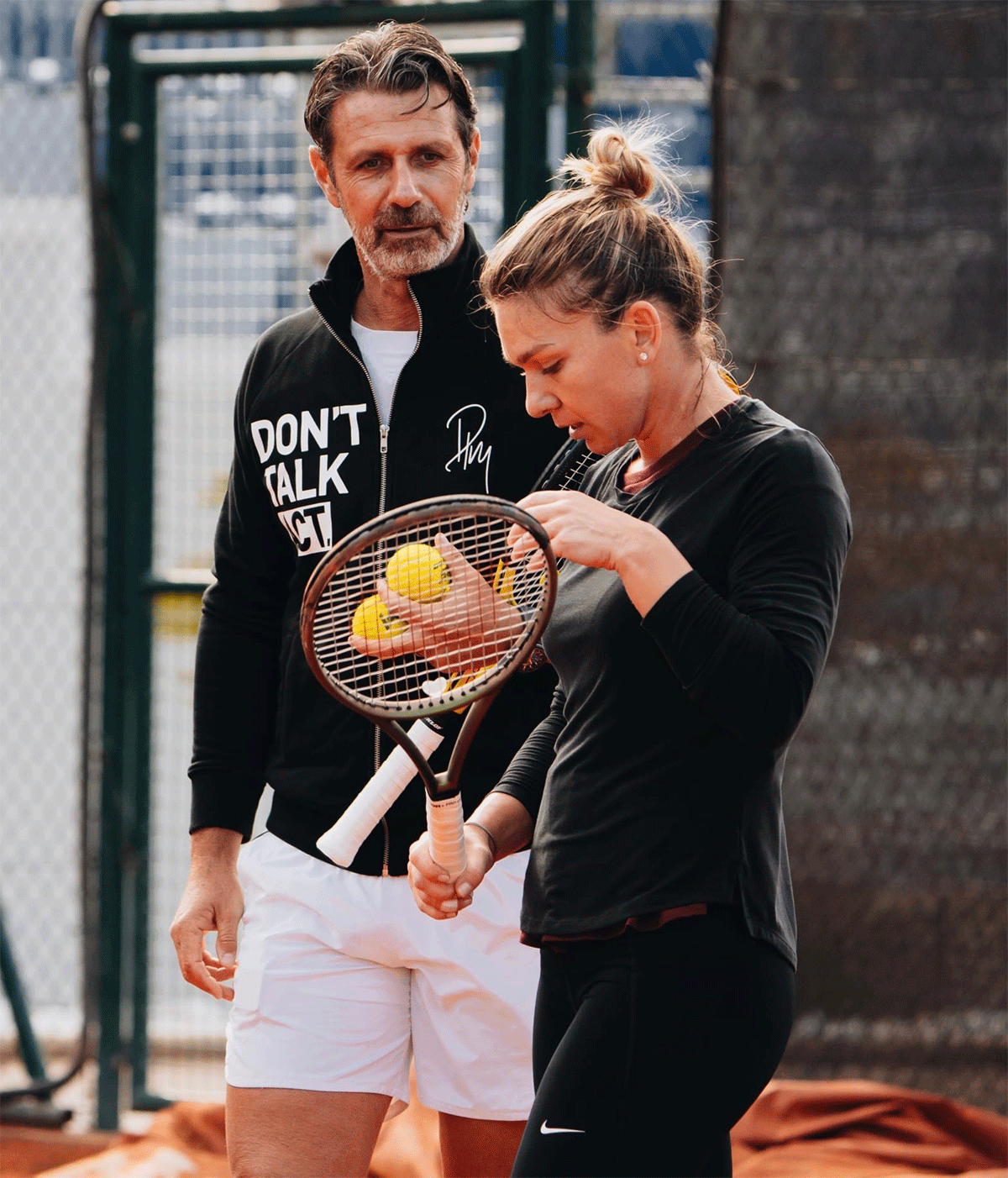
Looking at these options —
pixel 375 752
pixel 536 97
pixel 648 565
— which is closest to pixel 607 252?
pixel 648 565

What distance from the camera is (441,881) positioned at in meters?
1.77

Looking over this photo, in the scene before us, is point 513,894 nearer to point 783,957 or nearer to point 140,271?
point 783,957

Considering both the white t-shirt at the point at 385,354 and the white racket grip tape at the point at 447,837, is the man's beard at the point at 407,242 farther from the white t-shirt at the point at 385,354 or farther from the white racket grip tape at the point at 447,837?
the white racket grip tape at the point at 447,837

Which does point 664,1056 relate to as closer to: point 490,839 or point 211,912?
point 490,839

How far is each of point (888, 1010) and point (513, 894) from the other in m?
1.88

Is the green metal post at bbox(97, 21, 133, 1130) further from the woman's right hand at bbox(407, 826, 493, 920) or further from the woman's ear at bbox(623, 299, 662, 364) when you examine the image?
the woman's ear at bbox(623, 299, 662, 364)

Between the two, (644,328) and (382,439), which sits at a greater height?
(644,328)

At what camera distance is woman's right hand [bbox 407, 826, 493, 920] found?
5.82 ft

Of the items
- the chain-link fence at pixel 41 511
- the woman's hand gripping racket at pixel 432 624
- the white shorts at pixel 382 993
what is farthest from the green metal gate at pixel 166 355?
the woman's hand gripping racket at pixel 432 624

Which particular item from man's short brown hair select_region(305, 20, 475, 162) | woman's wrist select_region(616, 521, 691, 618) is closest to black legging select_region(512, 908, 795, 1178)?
woman's wrist select_region(616, 521, 691, 618)

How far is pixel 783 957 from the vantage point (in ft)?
5.35

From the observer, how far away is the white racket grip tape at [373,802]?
2.02 m

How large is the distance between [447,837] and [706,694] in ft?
1.36

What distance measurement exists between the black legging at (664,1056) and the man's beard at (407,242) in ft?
3.67
